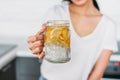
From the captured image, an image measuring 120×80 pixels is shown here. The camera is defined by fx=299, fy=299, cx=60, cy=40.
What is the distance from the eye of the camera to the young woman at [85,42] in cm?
103

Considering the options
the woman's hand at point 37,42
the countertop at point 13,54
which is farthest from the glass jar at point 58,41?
the countertop at point 13,54

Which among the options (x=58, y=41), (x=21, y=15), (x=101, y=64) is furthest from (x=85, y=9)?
(x=21, y=15)

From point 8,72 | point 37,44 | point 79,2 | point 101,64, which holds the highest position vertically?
point 79,2

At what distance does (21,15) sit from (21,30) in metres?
0.08

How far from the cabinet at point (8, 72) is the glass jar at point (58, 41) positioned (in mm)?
671

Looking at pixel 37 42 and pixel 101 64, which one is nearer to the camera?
pixel 37 42

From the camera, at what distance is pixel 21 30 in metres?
1.50

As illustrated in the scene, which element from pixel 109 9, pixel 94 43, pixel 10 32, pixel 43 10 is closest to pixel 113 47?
pixel 94 43

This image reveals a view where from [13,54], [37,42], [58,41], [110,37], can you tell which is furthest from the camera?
[13,54]

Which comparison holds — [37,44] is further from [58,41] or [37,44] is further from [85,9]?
[85,9]

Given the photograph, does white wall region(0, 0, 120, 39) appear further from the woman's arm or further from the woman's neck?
the woman's arm

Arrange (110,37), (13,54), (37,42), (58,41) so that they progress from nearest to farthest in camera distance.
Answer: (58,41) < (37,42) < (110,37) < (13,54)

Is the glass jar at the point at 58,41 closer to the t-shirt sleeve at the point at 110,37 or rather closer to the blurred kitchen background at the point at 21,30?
the t-shirt sleeve at the point at 110,37

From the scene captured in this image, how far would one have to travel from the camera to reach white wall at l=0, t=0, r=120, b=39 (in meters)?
1.48
